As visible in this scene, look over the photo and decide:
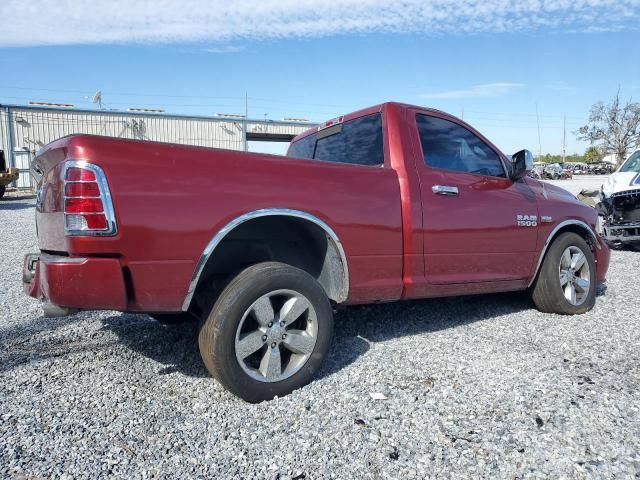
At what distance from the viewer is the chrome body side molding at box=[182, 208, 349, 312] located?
104 inches

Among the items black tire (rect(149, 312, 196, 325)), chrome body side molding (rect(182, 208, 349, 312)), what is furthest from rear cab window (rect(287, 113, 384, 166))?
black tire (rect(149, 312, 196, 325))

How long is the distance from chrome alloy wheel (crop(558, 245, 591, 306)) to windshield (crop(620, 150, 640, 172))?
19.1 ft

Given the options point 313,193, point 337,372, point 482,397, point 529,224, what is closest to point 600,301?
point 529,224

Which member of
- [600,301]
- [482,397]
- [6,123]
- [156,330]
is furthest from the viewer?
[6,123]

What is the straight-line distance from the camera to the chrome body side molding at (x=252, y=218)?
104 inches

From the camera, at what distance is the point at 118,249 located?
2.44m

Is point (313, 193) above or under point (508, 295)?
above

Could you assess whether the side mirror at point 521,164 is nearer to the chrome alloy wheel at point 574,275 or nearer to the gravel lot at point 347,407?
the chrome alloy wheel at point 574,275

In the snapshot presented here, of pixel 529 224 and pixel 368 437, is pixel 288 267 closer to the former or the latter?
pixel 368 437

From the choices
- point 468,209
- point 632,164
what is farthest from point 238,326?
point 632,164

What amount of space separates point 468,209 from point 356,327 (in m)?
1.38

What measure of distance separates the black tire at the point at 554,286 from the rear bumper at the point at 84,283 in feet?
12.3

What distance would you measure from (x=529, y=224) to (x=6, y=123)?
1300 inches

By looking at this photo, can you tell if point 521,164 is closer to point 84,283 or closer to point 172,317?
point 172,317
